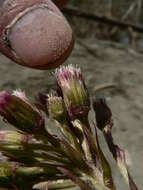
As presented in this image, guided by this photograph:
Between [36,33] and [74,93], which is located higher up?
[36,33]

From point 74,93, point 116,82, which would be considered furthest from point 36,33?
point 116,82

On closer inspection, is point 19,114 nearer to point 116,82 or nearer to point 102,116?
point 102,116

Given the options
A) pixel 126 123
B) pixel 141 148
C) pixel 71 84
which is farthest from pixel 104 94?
pixel 71 84

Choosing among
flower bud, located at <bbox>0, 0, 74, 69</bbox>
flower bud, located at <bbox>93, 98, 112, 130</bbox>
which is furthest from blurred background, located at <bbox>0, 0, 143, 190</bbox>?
flower bud, located at <bbox>0, 0, 74, 69</bbox>

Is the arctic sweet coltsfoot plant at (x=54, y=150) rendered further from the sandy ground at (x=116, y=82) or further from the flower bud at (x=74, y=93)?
the sandy ground at (x=116, y=82)

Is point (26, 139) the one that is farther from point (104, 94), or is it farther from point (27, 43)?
point (104, 94)

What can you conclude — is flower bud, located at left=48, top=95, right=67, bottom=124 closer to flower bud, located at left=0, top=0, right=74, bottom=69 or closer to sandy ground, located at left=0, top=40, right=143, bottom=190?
flower bud, located at left=0, top=0, right=74, bottom=69

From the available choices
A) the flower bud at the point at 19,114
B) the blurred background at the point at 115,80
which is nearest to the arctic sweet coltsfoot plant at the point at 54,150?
the flower bud at the point at 19,114
